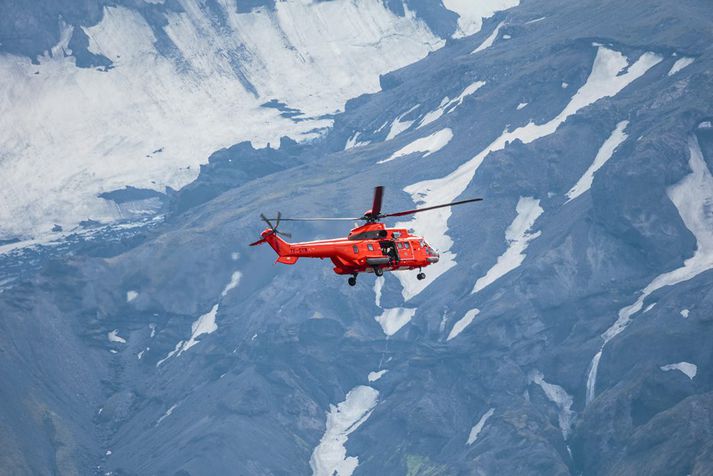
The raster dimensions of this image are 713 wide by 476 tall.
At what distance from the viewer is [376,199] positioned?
198750 millimetres
